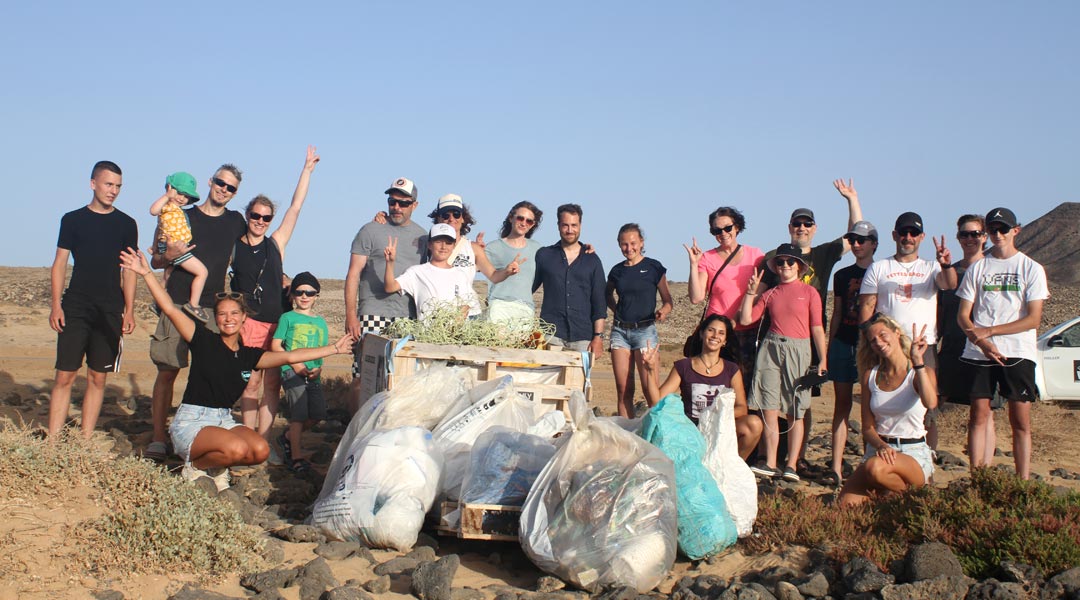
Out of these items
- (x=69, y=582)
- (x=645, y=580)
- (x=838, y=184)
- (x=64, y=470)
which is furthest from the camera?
(x=838, y=184)

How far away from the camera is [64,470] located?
543 cm

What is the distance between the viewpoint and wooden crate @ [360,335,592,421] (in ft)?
21.9

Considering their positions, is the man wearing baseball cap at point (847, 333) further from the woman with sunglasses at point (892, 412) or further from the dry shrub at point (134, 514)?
the dry shrub at point (134, 514)

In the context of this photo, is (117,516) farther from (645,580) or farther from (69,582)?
(645,580)

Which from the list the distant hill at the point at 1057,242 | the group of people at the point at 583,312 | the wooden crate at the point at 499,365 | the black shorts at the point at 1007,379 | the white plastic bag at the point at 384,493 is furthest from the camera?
the distant hill at the point at 1057,242

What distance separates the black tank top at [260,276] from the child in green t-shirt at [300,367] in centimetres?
16

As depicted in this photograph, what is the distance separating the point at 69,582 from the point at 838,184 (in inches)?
245

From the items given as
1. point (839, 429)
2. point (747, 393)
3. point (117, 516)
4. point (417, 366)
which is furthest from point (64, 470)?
point (839, 429)

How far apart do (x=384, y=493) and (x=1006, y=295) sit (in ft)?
14.3

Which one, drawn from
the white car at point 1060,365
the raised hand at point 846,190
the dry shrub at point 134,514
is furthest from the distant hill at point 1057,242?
the dry shrub at point 134,514

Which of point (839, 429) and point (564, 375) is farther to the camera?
point (839, 429)

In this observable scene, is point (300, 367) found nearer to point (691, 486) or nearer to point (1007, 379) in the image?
point (691, 486)

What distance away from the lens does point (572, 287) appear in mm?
7980

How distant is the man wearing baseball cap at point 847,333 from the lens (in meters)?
7.47
